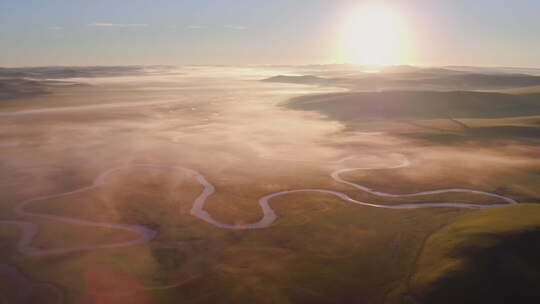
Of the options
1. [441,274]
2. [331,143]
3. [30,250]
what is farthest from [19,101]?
[441,274]

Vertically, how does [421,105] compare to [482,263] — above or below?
above

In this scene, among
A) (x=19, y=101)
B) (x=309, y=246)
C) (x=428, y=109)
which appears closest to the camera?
(x=309, y=246)

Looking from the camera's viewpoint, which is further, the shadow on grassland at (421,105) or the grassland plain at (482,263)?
the shadow on grassland at (421,105)

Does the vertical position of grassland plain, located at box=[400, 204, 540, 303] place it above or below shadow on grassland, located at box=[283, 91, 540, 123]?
below

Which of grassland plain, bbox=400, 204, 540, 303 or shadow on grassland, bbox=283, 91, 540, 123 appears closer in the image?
grassland plain, bbox=400, 204, 540, 303

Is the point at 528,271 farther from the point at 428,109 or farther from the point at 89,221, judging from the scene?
the point at 428,109

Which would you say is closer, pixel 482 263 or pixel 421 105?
pixel 482 263

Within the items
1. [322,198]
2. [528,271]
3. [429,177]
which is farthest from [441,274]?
[429,177]

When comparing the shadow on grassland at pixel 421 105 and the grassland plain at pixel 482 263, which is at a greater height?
the shadow on grassland at pixel 421 105

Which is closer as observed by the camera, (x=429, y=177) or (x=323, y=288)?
(x=323, y=288)

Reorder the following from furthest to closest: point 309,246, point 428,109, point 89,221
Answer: point 428,109 < point 89,221 < point 309,246
